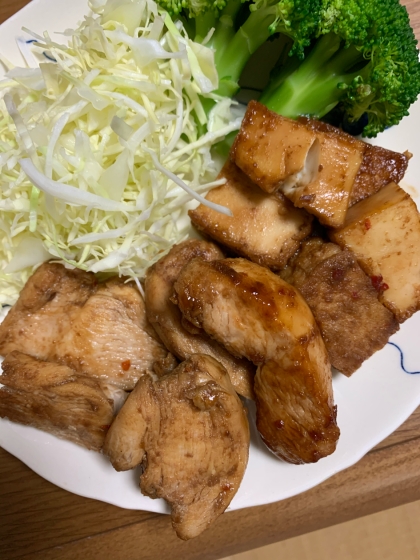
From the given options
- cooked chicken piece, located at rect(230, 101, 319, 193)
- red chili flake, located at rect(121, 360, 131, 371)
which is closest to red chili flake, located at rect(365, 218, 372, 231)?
cooked chicken piece, located at rect(230, 101, 319, 193)

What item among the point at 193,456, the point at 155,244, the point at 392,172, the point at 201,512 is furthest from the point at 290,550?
the point at 392,172

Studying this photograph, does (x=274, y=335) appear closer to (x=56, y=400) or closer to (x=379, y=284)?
(x=379, y=284)

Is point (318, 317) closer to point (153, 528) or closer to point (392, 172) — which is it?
point (392, 172)

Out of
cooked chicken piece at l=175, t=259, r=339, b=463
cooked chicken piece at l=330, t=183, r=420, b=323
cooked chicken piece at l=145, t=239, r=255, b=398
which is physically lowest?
cooked chicken piece at l=145, t=239, r=255, b=398

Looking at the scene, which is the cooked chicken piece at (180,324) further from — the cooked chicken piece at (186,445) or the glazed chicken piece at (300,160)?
the glazed chicken piece at (300,160)

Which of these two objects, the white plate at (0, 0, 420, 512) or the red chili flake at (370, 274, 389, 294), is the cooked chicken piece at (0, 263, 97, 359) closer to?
the white plate at (0, 0, 420, 512)
